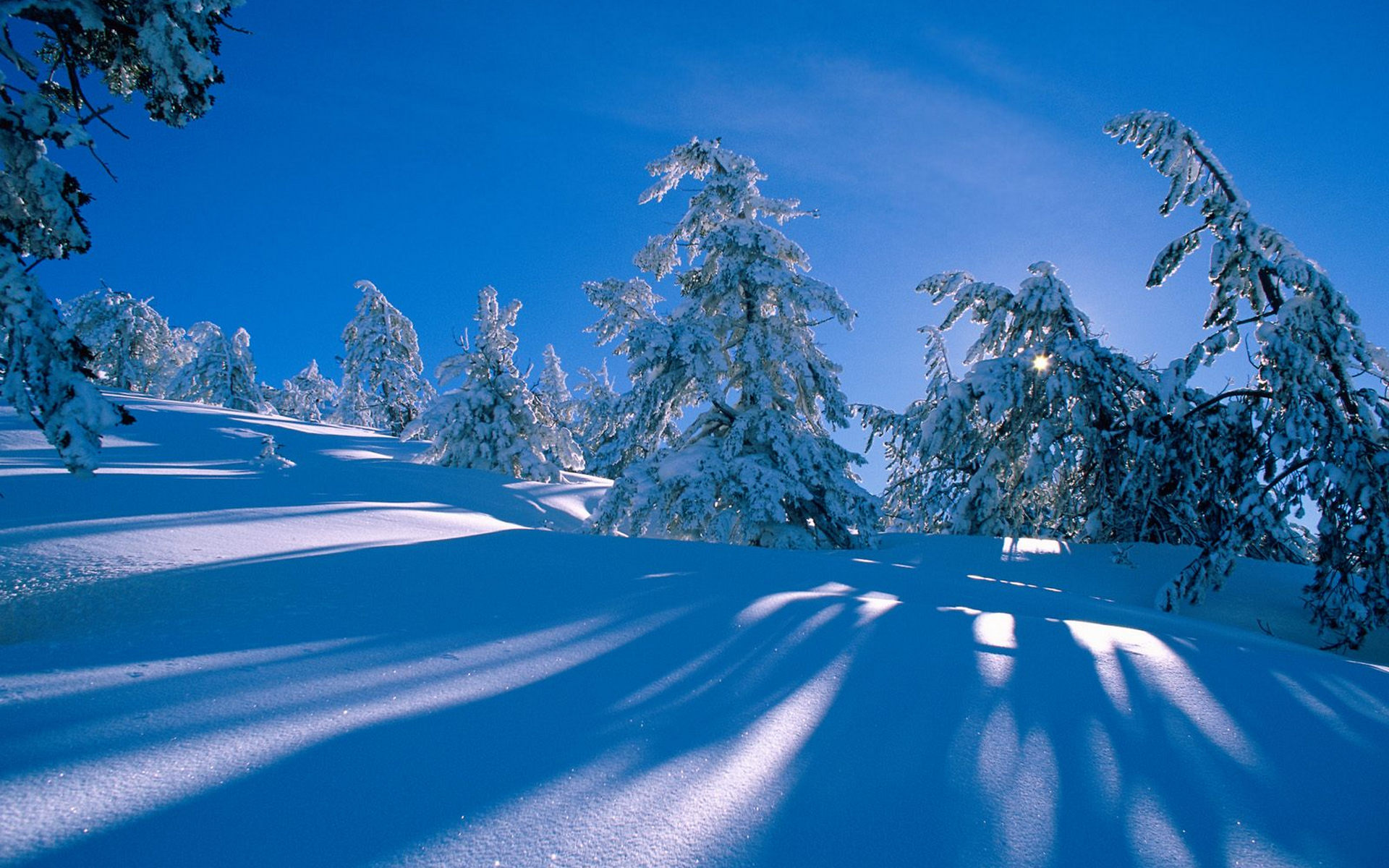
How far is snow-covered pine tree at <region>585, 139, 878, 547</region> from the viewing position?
8.66 metres

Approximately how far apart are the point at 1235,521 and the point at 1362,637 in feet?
3.91

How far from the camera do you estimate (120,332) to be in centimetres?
2866

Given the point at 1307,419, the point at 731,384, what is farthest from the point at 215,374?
the point at 1307,419

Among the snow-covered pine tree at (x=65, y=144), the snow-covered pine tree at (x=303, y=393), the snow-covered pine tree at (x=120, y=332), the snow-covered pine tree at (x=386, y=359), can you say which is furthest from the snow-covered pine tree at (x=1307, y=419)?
the snow-covered pine tree at (x=303, y=393)

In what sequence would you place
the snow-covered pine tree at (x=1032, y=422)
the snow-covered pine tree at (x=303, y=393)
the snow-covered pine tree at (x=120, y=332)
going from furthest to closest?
1. the snow-covered pine tree at (x=303, y=393)
2. the snow-covered pine tree at (x=120, y=332)
3. the snow-covered pine tree at (x=1032, y=422)

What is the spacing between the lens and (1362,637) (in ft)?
15.1

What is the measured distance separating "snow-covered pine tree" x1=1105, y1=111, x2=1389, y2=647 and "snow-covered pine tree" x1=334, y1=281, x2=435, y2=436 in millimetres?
25885

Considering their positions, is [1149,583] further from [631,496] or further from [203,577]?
[203,577]

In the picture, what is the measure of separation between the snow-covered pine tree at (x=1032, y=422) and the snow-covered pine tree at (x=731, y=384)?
1784 mm

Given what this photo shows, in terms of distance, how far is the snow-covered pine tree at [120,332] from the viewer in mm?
28062

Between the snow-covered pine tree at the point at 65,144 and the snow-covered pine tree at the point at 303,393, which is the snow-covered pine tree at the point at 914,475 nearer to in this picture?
the snow-covered pine tree at the point at 65,144

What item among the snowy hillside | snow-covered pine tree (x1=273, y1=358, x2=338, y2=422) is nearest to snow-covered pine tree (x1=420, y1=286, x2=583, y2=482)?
the snowy hillside

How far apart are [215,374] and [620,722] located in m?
39.1

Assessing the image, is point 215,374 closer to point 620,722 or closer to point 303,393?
point 303,393
